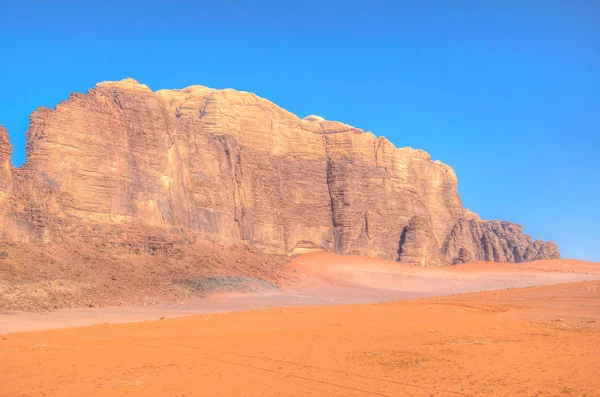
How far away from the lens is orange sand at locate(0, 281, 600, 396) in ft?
32.1

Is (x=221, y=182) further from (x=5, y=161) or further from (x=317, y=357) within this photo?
(x=317, y=357)

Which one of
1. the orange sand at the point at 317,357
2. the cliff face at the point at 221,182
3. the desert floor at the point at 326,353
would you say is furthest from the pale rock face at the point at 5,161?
the orange sand at the point at 317,357

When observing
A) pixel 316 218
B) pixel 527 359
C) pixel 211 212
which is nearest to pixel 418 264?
pixel 316 218

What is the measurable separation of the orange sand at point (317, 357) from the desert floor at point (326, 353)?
0.03 m

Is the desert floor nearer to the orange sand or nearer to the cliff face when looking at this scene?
the orange sand

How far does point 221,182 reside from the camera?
44.9m

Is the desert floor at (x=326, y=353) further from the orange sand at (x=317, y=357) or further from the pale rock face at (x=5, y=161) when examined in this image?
the pale rock face at (x=5, y=161)

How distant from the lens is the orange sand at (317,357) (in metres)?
9.78

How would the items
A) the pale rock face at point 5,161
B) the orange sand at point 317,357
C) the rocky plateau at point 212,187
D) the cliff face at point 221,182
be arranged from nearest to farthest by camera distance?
the orange sand at point 317,357, the pale rock face at point 5,161, the rocky plateau at point 212,187, the cliff face at point 221,182

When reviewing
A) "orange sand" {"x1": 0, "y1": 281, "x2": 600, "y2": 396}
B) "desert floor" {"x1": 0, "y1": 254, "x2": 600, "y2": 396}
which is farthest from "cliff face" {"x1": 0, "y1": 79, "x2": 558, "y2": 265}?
"orange sand" {"x1": 0, "y1": 281, "x2": 600, "y2": 396}

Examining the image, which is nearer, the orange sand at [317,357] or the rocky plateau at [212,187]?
the orange sand at [317,357]

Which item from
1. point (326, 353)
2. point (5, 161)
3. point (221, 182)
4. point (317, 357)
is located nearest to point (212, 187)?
point (221, 182)

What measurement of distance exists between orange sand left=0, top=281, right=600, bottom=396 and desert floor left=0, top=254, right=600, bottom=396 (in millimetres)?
30

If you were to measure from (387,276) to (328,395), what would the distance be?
3932 centimetres
